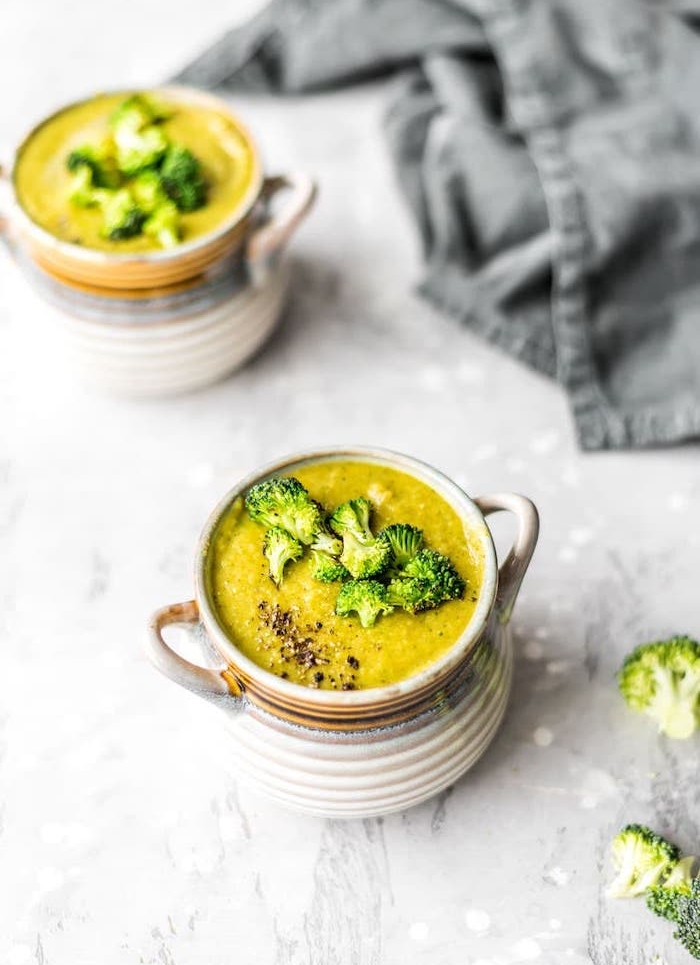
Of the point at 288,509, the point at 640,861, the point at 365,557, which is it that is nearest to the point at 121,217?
the point at 288,509

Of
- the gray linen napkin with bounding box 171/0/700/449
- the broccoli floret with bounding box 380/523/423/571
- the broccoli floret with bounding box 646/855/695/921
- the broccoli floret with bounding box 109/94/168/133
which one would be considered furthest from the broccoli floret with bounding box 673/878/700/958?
the broccoli floret with bounding box 109/94/168/133

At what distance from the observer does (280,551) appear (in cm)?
136

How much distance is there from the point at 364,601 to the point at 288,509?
0.15 m

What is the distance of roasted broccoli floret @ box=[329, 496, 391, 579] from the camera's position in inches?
52.4

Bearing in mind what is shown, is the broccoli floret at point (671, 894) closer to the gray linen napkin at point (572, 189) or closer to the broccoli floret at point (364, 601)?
the broccoli floret at point (364, 601)

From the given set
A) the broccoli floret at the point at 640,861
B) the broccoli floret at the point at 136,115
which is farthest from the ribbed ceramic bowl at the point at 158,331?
the broccoli floret at the point at 640,861

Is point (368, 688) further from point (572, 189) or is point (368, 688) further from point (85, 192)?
point (572, 189)

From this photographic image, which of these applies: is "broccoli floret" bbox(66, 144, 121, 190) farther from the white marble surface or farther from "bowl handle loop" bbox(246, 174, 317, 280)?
the white marble surface

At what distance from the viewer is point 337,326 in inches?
81.6

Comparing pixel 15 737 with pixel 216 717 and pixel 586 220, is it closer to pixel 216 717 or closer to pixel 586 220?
pixel 216 717

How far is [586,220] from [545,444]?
0.36 m

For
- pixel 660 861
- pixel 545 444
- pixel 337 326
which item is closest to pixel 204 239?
pixel 337 326

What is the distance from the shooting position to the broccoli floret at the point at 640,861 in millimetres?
1396

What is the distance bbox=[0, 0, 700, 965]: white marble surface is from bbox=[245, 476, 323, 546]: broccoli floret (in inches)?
10.2
